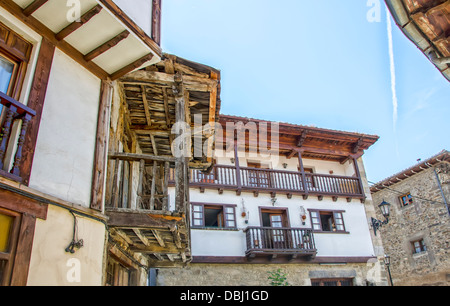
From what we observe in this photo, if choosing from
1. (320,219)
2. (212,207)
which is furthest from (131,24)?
(320,219)

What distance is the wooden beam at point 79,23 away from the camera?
449cm

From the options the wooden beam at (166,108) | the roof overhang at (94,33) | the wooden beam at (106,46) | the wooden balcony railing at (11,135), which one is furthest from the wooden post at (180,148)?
the wooden balcony railing at (11,135)

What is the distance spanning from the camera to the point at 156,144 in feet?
30.3

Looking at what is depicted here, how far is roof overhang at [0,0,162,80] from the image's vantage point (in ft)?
14.3

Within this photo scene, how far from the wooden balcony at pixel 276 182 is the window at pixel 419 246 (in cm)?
559

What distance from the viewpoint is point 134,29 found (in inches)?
194

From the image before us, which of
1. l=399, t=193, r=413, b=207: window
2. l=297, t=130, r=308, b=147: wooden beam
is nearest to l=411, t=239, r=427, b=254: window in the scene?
l=399, t=193, r=413, b=207: window

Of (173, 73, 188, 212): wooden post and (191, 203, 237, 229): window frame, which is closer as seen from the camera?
(173, 73, 188, 212): wooden post

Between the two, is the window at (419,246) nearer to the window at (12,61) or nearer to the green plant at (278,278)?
the green plant at (278,278)

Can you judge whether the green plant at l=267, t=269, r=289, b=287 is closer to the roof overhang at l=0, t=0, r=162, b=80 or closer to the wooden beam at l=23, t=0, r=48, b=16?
the roof overhang at l=0, t=0, r=162, b=80

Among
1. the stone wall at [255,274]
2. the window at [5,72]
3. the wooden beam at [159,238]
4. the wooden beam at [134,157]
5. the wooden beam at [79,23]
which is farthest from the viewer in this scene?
the stone wall at [255,274]

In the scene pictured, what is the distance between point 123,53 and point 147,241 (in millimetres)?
3234

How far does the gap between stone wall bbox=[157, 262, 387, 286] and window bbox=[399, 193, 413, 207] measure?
20.9 ft
